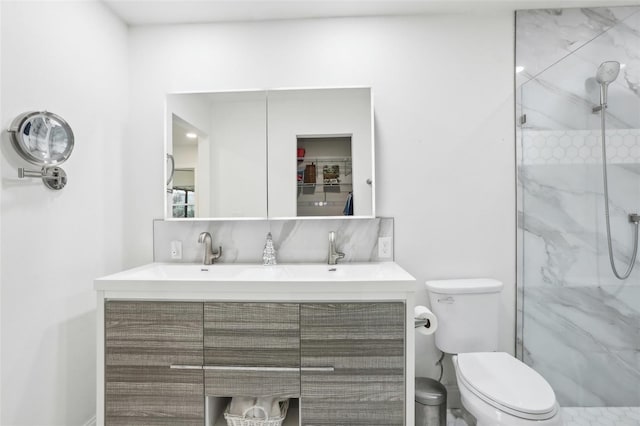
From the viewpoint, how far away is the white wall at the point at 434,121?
1.93 m

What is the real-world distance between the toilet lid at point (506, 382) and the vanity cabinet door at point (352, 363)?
35 cm

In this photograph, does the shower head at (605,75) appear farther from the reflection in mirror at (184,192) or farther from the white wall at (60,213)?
the white wall at (60,213)

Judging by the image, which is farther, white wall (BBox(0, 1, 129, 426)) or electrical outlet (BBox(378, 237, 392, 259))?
electrical outlet (BBox(378, 237, 392, 259))

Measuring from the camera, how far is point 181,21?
1988 millimetres

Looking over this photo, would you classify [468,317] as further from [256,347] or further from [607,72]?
[607,72]

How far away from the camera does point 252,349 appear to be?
1.42m

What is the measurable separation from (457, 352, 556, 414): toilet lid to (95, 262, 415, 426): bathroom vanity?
31 cm

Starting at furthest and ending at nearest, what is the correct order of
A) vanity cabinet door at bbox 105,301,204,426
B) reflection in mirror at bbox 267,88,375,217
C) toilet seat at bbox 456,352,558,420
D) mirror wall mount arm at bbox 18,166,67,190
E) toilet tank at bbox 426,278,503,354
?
reflection in mirror at bbox 267,88,375,217, toilet tank at bbox 426,278,503,354, vanity cabinet door at bbox 105,301,204,426, mirror wall mount arm at bbox 18,166,67,190, toilet seat at bbox 456,352,558,420

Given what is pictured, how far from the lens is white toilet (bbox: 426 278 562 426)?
1.24 metres

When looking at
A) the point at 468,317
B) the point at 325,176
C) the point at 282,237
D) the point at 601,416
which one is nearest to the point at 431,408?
the point at 468,317

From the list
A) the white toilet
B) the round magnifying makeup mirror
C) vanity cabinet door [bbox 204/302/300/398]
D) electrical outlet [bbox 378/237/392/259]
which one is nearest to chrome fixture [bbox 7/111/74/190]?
the round magnifying makeup mirror

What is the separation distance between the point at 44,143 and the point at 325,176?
4.35 ft

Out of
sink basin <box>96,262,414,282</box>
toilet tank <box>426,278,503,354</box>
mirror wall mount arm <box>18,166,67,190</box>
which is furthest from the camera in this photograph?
toilet tank <box>426,278,503,354</box>

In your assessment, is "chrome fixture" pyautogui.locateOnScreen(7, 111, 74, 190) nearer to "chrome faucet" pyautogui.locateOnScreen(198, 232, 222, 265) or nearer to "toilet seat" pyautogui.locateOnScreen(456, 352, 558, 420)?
"chrome faucet" pyautogui.locateOnScreen(198, 232, 222, 265)
